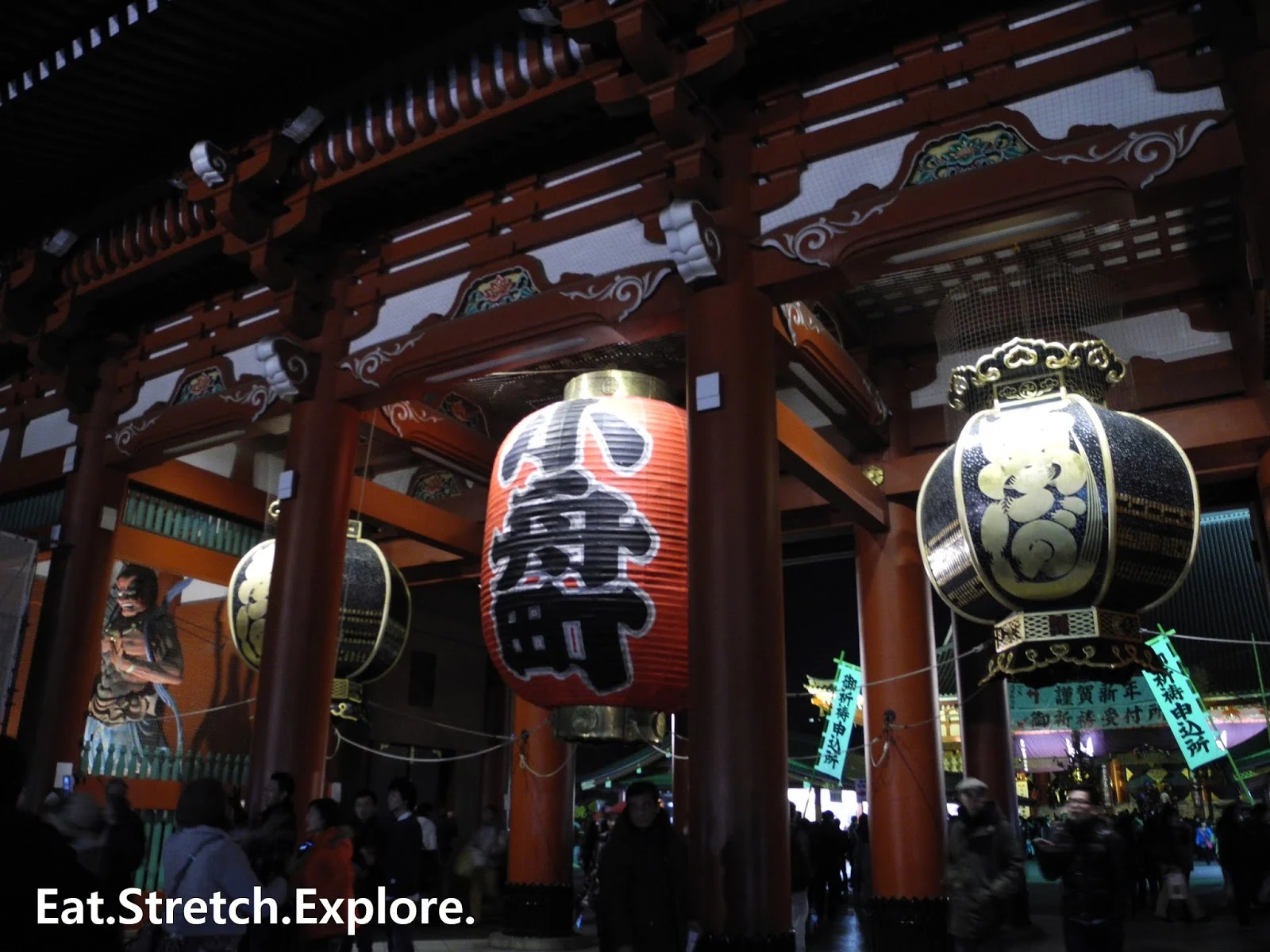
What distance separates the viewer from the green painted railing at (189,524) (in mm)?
10711

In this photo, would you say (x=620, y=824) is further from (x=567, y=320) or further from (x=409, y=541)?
(x=409, y=541)

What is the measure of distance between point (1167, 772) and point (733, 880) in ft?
78.8

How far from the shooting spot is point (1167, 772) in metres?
24.6

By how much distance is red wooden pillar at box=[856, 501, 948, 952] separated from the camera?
811 cm

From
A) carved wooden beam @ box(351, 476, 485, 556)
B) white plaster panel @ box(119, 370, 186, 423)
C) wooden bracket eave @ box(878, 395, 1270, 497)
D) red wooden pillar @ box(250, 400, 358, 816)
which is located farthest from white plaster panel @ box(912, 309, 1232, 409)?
white plaster panel @ box(119, 370, 186, 423)

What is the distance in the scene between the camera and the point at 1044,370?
16.7 ft

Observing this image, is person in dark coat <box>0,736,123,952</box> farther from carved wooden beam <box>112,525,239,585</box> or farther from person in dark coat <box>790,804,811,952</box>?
carved wooden beam <box>112,525,239,585</box>

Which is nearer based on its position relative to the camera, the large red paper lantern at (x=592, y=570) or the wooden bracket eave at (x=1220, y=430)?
the large red paper lantern at (x=592, y=570)

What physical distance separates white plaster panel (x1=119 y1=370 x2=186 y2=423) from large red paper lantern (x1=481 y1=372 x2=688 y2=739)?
440cm

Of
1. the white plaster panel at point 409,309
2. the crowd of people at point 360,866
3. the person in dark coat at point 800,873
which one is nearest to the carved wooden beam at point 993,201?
the white plaster panel at point 409,309

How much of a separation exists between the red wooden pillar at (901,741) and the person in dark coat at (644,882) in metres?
4.36

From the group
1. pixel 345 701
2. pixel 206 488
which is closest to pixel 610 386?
pixel 345 701

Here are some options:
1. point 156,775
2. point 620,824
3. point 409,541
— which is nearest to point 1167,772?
point 409,541

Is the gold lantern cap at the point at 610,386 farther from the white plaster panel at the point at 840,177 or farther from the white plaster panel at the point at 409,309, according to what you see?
the white plaster panel at the point at 409,309
